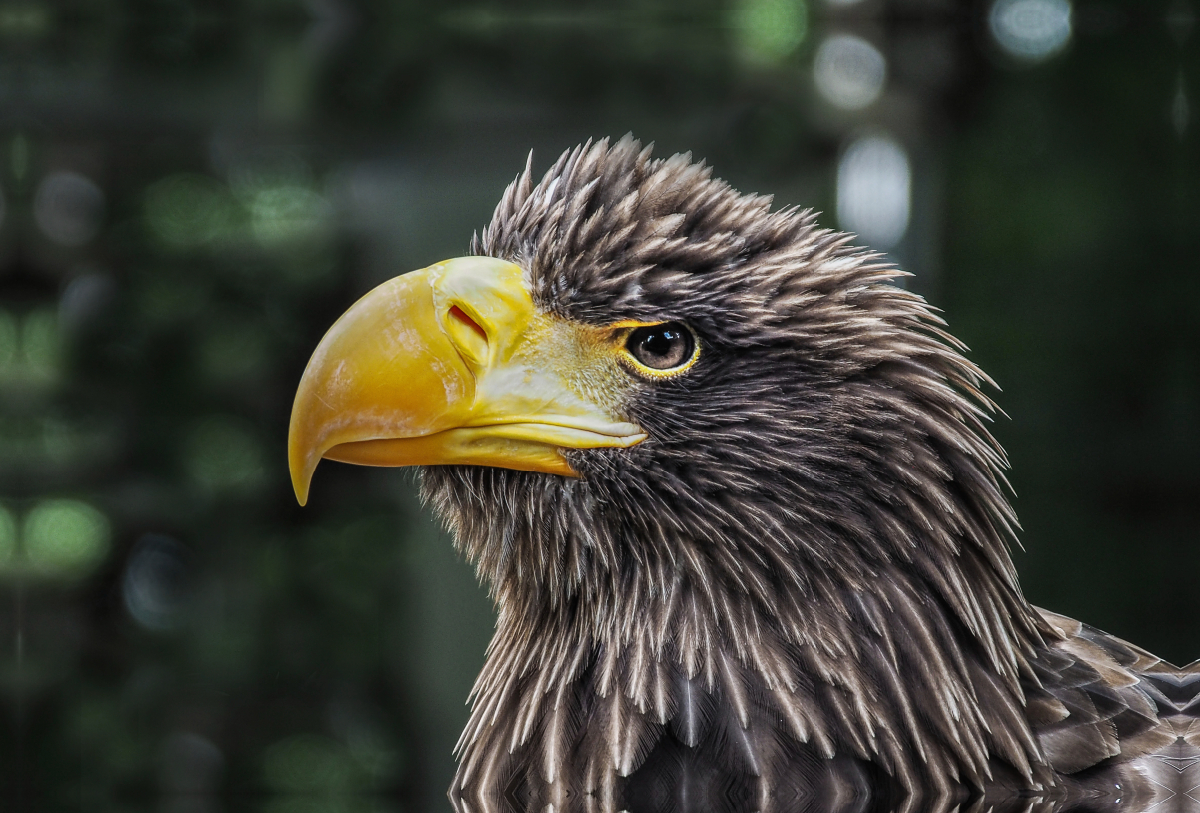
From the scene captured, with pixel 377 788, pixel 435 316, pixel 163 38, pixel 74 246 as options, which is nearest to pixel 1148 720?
pixel 435 316

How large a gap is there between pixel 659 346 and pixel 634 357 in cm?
4

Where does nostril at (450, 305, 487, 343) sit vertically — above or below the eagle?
above

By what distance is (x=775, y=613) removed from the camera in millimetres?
1684

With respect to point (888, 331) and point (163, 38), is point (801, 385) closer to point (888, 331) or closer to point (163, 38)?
point (888, 331)

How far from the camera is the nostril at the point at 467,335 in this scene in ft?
5.49

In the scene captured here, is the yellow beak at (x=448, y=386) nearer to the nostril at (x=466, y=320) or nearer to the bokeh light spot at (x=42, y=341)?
the nostril at (x=466, y=320)

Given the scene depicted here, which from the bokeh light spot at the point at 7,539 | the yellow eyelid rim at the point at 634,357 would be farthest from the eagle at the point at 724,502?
the bokeh light spot at the point at 7,539

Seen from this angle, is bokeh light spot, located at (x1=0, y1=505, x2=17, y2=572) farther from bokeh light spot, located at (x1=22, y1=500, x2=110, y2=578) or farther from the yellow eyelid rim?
the yellow eyelid rim

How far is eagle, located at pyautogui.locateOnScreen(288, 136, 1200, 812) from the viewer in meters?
1.66

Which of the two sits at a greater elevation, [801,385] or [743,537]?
[801,385]

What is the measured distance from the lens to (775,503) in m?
1.68

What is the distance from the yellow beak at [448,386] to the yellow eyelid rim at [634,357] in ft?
0.20

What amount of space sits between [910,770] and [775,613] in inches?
11.9

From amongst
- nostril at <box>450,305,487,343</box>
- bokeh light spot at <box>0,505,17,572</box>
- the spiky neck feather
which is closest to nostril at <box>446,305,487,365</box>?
nostril at <box>450,305,487,343</box>
